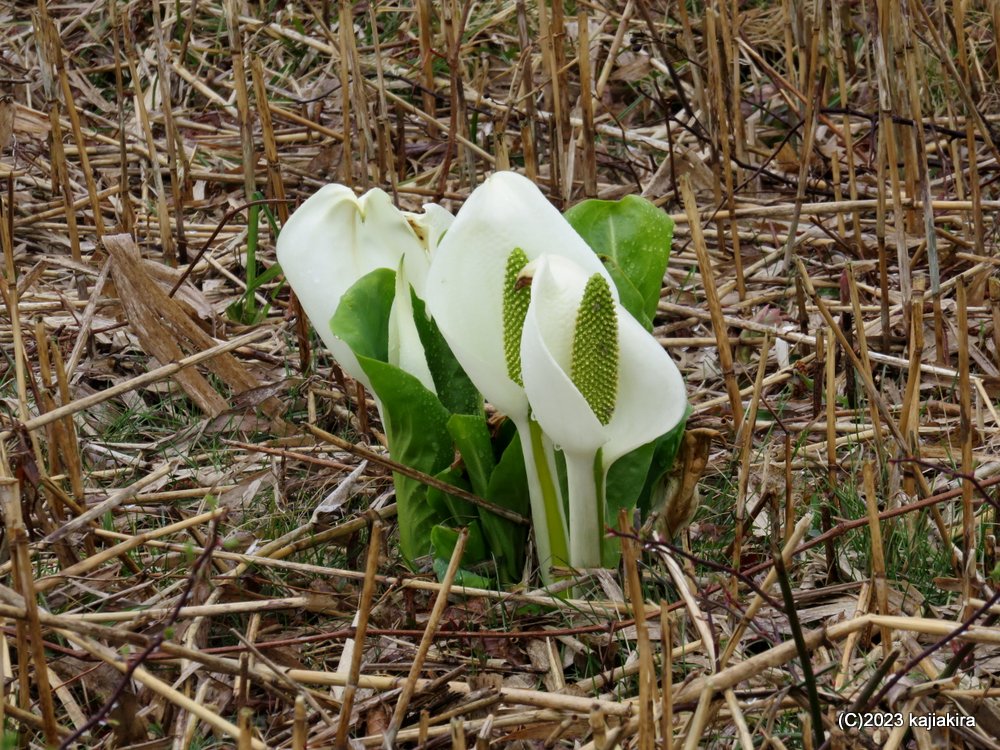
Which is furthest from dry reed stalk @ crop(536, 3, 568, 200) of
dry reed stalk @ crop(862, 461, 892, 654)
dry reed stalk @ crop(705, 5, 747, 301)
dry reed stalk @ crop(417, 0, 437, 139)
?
dry reed stalk @ crop(862, 461, 892, 654)

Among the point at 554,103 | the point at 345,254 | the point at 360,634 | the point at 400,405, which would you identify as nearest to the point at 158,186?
the point at 554,103

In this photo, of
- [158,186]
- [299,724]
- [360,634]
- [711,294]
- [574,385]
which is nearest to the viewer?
[299,724]

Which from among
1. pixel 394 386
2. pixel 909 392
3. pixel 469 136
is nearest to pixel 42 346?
pixel 394 386

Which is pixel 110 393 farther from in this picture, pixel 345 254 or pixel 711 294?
pixel 711 294

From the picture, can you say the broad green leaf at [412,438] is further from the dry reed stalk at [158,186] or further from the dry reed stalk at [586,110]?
the dry reed stalk at [158,186]

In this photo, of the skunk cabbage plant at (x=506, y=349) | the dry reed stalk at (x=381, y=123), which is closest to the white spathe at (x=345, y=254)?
the skunk cabbage plant at (x=506, y=349)

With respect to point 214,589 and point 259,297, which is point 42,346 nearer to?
point 214,589
